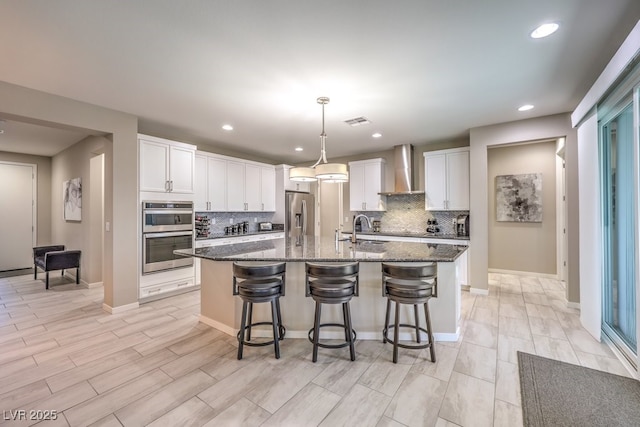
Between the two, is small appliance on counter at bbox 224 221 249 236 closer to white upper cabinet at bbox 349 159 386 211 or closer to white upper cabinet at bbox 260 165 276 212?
white upper cabinet at bbox 260 165 276 212

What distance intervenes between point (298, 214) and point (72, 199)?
4.41 meters

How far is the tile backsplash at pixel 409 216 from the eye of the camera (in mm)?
5391

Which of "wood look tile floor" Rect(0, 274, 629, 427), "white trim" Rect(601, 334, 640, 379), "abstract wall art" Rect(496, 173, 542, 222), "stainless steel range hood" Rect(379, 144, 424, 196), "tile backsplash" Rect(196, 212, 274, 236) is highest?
"stainless steel range hood" Rect(379, 144, 424, 196)

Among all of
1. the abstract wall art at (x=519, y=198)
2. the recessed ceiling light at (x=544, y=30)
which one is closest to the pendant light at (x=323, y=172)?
the recessed ceiling light at (x=544, y=30)

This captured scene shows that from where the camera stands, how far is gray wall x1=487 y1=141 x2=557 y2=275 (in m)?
5.18

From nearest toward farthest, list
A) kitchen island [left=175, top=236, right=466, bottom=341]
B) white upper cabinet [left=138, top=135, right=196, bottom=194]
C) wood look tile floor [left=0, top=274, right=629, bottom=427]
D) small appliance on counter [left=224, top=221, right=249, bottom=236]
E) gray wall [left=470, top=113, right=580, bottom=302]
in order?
wood look tile floor [left=0, top=274, right=629, bottom=427]
kitchen island [left=175, top=236, right=466, bottom=341]
gray wall [left=470, top=113, right=580, bottom=302]
white upper cabinet [left=138, top=135, right=196, bottom=194]
small appliance on counter [left=224, top=221, right=249, bottom=236]

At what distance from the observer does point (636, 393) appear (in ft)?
6.46

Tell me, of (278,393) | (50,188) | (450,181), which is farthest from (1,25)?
(50,188)

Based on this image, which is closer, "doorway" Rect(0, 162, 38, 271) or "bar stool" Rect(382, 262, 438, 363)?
"bar stool" Rect(382, 262, 438, 363)

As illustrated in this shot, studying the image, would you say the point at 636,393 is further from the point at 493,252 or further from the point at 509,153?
the point at 509,153

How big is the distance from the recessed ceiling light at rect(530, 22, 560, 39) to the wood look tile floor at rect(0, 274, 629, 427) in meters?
2.64

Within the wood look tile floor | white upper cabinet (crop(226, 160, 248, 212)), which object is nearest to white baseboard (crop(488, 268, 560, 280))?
the wood look tile floor

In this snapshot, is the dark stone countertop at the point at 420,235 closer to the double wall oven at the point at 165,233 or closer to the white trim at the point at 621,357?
the white trim at the point at 621,357

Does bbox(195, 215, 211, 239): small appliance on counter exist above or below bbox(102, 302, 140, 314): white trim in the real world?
above
